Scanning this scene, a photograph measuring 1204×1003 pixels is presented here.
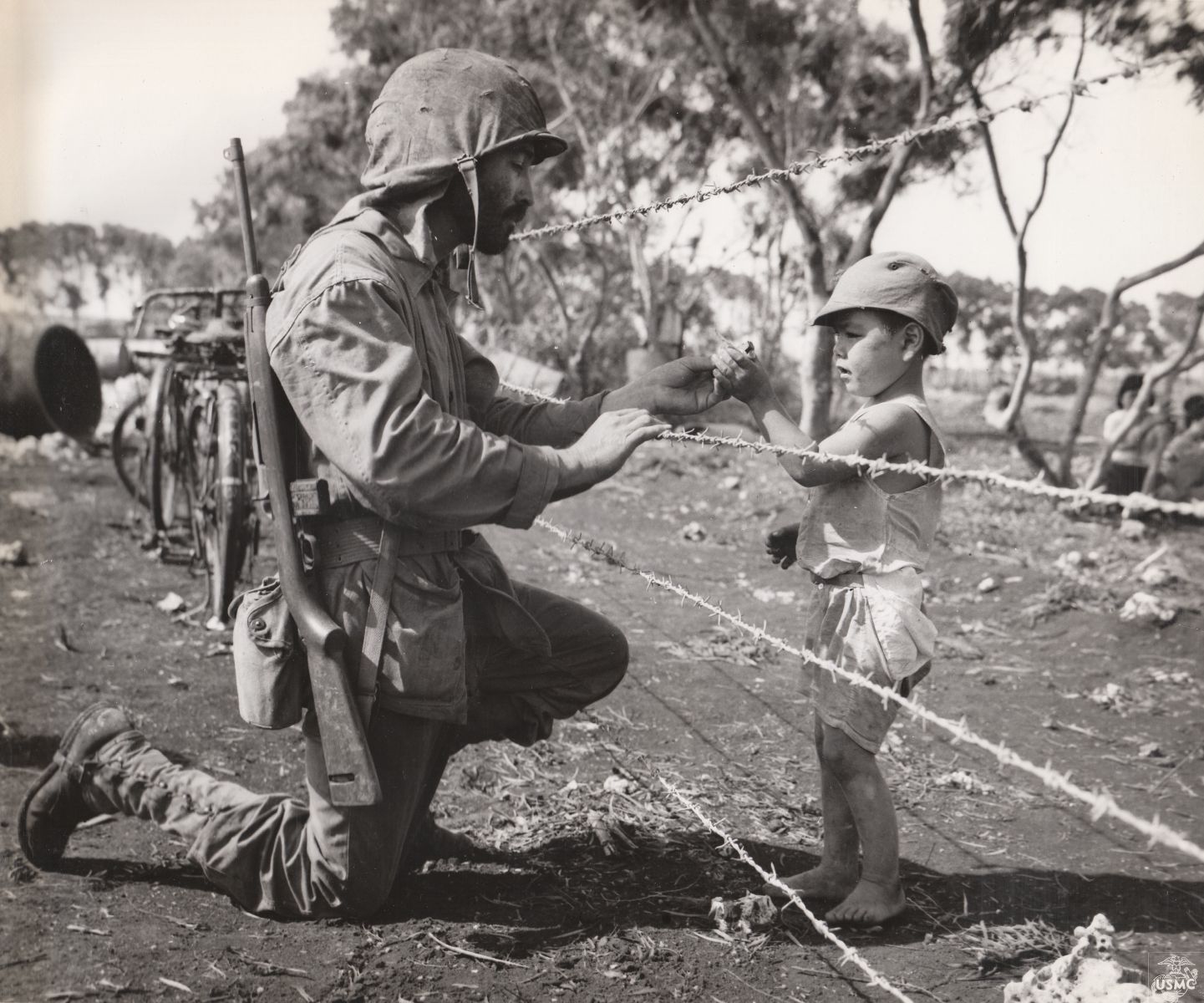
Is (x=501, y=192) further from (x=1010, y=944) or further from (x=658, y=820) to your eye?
(x=1010, y=944)

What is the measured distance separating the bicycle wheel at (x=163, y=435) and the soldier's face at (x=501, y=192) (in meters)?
5.27

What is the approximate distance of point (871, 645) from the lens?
2.94 m

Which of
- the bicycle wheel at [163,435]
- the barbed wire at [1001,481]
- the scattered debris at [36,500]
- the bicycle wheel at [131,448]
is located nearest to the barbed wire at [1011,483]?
the barbed wire at [1001,481]

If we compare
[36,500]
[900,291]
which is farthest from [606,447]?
[36,500]

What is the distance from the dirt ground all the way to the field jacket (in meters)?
0.74

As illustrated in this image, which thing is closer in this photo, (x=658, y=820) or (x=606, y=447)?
(x=606, y=447)

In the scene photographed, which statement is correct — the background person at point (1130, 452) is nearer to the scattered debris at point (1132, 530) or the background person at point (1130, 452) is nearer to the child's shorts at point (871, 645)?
the scattered debris at point (1132, 530)

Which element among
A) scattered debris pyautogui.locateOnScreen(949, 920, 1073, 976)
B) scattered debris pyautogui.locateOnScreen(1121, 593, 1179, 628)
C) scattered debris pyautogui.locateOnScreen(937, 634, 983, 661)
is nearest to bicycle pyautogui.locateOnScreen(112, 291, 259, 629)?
scattered debris pyautogui.locateOnScreen(937, 634, 983, 661)

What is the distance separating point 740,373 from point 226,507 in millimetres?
4077

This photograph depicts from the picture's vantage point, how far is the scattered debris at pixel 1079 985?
8.29ft

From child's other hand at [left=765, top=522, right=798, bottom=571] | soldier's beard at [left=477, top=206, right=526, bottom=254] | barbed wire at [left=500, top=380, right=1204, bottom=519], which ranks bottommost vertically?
child's other hand at [left=765, top=522, right=798, bottom=571]

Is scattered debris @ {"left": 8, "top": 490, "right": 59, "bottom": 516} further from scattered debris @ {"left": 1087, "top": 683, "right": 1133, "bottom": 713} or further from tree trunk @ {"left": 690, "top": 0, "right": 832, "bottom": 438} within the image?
scattered debris @ {"left": 1087, "top": 683, "right": 1133, "bottom": 713}

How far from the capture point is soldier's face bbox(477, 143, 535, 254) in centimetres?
283

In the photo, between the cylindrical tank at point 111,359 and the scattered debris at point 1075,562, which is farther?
the scattered debris at point 1075,562
